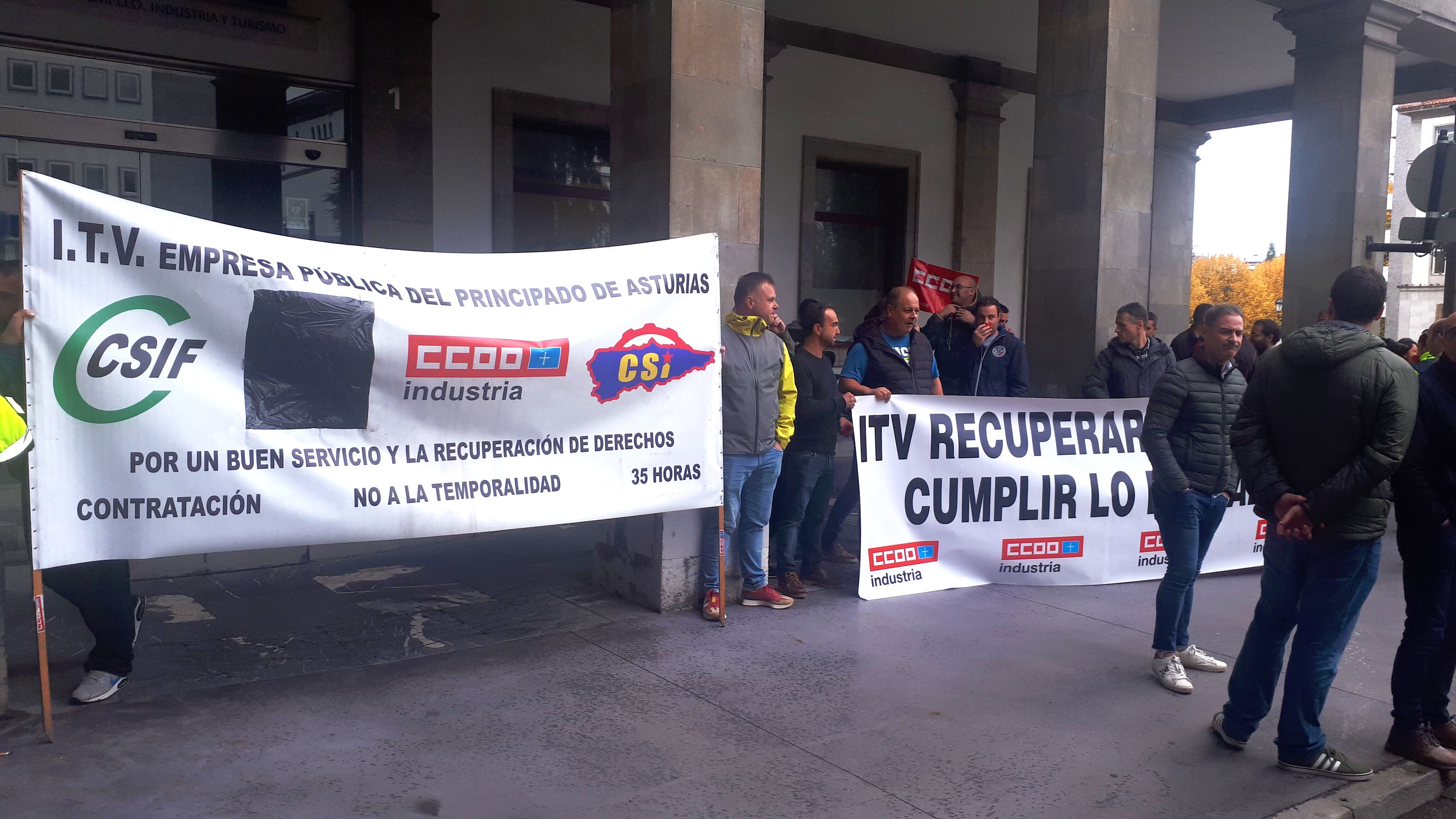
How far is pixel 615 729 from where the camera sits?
4391 mm

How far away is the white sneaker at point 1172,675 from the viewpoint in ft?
16.6

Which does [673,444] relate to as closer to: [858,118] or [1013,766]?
[1013,766]

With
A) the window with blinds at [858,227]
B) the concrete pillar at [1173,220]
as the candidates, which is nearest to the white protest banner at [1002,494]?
the window with blinds at [858,227]

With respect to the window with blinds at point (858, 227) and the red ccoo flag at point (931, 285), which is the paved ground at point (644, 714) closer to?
the red ccoo flag at point (931, 285)

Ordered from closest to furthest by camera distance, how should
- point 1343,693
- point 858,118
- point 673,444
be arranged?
point 1343,693 < point 673,444 < point 858,118

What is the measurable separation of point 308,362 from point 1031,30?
11.9 metres

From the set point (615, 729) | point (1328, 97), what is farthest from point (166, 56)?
point (1328, 97)

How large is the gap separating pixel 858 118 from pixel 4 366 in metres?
12.0

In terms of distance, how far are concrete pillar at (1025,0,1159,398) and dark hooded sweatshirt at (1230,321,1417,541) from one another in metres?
4.68

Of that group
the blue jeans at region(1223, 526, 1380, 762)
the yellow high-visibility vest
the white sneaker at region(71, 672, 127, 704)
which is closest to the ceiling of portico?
the blue jeans at region(1223, 526, 1380, 762)

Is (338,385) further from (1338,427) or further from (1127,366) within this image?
(1127,366)

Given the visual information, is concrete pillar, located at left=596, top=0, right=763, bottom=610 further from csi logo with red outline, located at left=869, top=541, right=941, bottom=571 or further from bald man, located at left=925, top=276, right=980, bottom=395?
bald man, located at left=925, top=276, right=980, bottom=395

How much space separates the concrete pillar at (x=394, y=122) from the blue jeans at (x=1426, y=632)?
26.8ft

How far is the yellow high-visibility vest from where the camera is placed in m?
3.90
